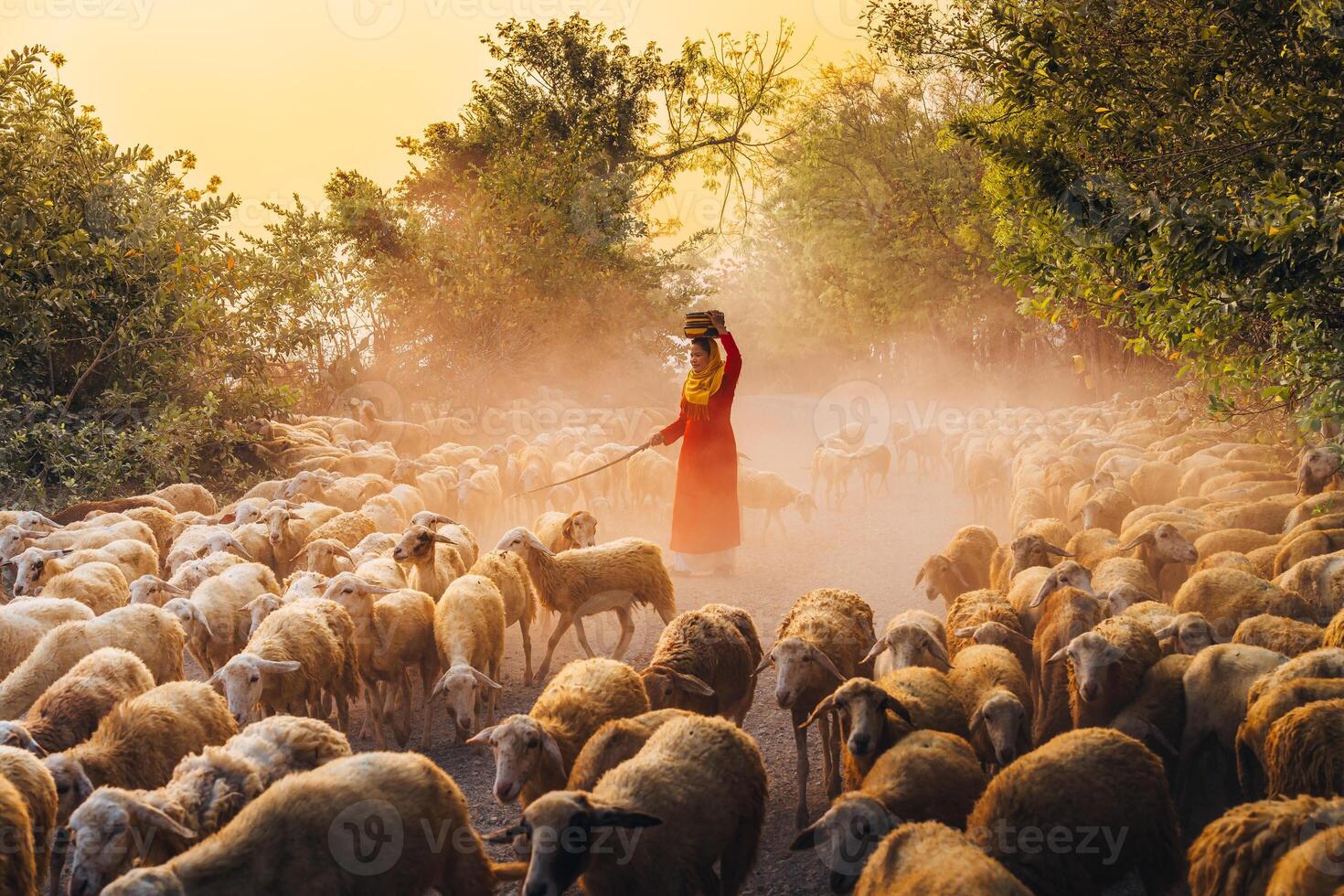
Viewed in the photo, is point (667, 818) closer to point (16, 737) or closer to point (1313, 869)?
point (1313, 869)

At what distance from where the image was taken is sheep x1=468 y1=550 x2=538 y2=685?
28.3ft

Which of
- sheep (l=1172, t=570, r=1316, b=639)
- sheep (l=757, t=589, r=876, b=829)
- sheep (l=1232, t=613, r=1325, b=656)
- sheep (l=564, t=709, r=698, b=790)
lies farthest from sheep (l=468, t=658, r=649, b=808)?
sheep (l=1172, t=570, r=1316, b=639)

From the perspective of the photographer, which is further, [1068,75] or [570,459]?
[570,459]

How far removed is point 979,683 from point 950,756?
1158 mm

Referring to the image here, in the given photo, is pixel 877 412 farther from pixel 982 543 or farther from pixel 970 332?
pixel 982 543

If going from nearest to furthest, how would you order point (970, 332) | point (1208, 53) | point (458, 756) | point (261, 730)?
point (261, 730) → point (458, 756) → point (1208, 53) → point (970, 332)

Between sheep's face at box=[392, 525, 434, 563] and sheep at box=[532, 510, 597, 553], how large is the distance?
1.78 m

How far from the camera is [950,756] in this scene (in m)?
4.83

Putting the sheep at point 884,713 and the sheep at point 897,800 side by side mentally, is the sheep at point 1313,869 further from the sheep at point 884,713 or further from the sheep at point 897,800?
the sheep at point 884,713

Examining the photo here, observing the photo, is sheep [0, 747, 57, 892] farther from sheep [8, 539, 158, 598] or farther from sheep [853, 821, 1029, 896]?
sheep [8, 539, 158, 598]

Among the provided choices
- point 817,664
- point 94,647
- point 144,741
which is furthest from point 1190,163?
point 94,647

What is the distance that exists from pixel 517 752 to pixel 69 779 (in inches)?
90.0

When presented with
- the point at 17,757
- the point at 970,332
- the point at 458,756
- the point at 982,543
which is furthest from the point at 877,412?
the point at 17,757

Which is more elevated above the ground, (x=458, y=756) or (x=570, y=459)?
(x=570, y=459)
